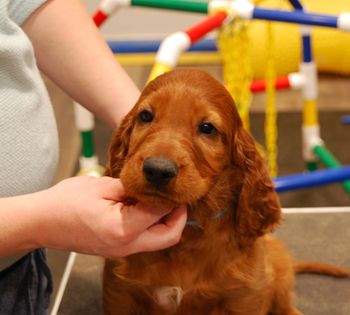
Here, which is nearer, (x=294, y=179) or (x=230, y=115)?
(x=230, y=115)

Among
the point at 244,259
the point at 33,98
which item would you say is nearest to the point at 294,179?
the point at 244,259

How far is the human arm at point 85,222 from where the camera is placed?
70 cm

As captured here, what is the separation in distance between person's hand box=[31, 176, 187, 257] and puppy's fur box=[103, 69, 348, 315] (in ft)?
0.10

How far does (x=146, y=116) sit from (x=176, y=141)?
87 mm

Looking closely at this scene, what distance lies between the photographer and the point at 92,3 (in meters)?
3.41

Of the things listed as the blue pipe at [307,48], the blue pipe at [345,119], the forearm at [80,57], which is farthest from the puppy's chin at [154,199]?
the blue pipe at [345,119]

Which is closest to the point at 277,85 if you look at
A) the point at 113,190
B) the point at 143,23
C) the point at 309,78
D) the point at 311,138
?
the point at 309,78

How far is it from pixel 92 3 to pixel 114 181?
2.81m

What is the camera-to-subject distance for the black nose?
2.29ft

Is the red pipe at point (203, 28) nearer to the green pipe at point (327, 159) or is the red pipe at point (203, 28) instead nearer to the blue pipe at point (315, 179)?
the blue pipe at point (315, 179)

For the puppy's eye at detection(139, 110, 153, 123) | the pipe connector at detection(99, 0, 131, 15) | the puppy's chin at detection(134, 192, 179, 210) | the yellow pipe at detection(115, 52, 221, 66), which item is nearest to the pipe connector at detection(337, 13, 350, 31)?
the pipe connector at detection(99, 0, 131, 15)

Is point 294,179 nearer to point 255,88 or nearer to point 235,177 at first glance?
point 255,88

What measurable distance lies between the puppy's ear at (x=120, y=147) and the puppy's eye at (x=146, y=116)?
4 centimetres

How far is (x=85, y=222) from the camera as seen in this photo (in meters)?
0.70
